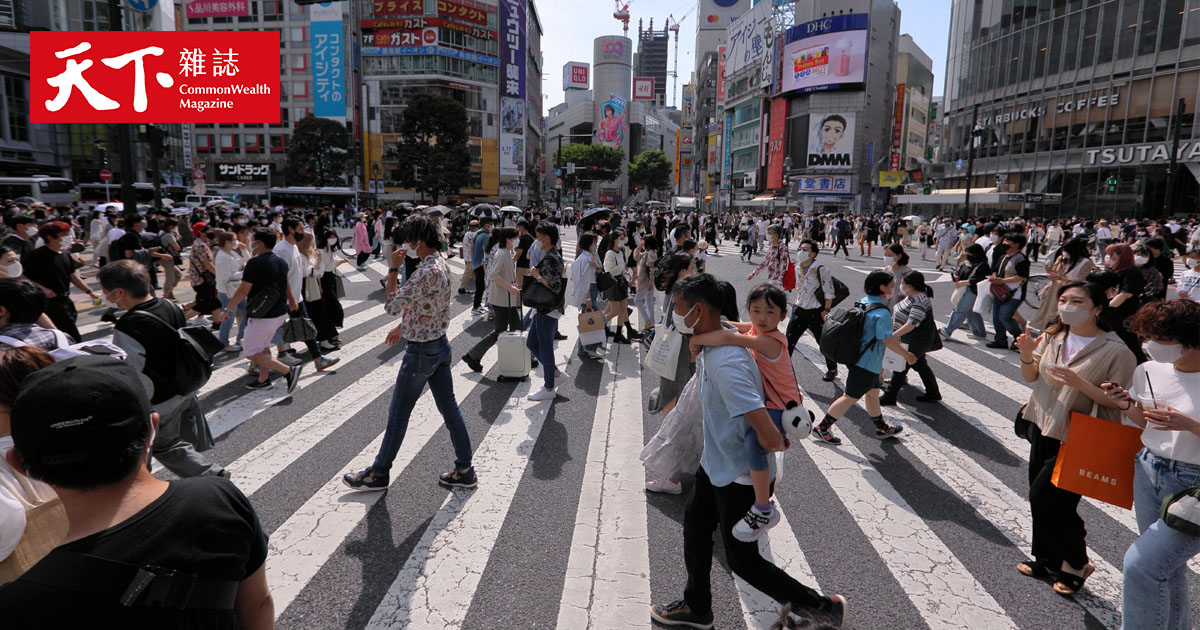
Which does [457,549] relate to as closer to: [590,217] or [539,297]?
[539,297]

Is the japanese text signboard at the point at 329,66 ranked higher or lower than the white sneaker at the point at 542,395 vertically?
higher

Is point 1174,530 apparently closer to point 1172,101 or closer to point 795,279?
point 795,279

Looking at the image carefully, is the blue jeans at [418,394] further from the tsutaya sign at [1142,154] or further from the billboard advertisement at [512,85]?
the billboard advertisement at [512,85]

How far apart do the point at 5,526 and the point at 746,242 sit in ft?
83.6

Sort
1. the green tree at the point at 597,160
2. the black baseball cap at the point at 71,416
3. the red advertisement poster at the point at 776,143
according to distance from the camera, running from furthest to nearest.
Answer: the green tree at the point at 597,160 < the red advertisement poster at the point at 776,143 < the black baseball cap at the point at 71,416

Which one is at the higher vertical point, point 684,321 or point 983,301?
point 684,321

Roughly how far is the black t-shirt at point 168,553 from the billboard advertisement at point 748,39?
85.1 metres

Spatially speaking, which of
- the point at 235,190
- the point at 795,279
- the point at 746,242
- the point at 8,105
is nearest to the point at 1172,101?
the point at 746,242

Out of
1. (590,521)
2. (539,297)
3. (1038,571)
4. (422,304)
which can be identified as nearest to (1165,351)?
(1038,571)

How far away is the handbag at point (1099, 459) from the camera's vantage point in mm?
3080

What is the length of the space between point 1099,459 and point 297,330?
7.68 m

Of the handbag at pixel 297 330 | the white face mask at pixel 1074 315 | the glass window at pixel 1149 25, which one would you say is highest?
the glass window at pixel 1149 25

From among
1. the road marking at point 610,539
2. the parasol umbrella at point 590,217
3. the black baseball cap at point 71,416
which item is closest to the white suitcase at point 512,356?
the road marking at point 610,539

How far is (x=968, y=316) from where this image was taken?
36.1ft
